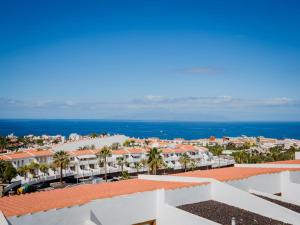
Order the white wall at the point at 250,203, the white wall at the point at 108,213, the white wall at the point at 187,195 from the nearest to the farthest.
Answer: the white wall at the point at 108,213
the white wall at the point at 250,203
the white wall at the point at 187,195

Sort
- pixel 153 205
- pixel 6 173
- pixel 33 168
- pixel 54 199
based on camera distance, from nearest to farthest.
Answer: pixel 54 199
pixel 153 205
pixel 6 173
pixel 33 168

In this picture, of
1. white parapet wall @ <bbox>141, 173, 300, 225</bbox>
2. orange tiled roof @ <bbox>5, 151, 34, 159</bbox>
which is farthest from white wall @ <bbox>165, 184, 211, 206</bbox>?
orange tiled roof @ <bbox>5, 151, 34, 159</bbox>

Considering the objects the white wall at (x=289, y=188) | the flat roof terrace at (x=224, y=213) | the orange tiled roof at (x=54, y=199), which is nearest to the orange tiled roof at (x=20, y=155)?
the orange tiled roof at (x=54, y=199)

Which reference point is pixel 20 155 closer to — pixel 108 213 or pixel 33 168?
pixel 33 168

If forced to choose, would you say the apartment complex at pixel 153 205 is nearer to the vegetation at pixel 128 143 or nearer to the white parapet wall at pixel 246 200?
the white parapet wall at pixel 246 200

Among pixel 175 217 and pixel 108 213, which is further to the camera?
pixel 175 217

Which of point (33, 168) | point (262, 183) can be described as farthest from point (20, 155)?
point (262, 183)

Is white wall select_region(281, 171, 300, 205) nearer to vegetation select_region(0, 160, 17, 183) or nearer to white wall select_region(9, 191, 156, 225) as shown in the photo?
white wall select_region(9, 191, 156, 225)

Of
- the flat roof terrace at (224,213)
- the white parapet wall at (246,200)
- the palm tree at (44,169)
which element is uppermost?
the white parapet wall at (246,200)

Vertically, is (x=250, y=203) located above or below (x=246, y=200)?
below

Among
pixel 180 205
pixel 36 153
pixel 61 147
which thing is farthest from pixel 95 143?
pixel 180 205

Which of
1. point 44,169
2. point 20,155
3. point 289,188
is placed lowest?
point 44,169

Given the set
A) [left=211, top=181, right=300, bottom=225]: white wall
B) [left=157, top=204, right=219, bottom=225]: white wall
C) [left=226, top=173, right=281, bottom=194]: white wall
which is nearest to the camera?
[left=157, top=204, right=219, bottom=225]: white wall

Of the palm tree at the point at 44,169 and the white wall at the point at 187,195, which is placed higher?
the white wall at the point at 187,195
